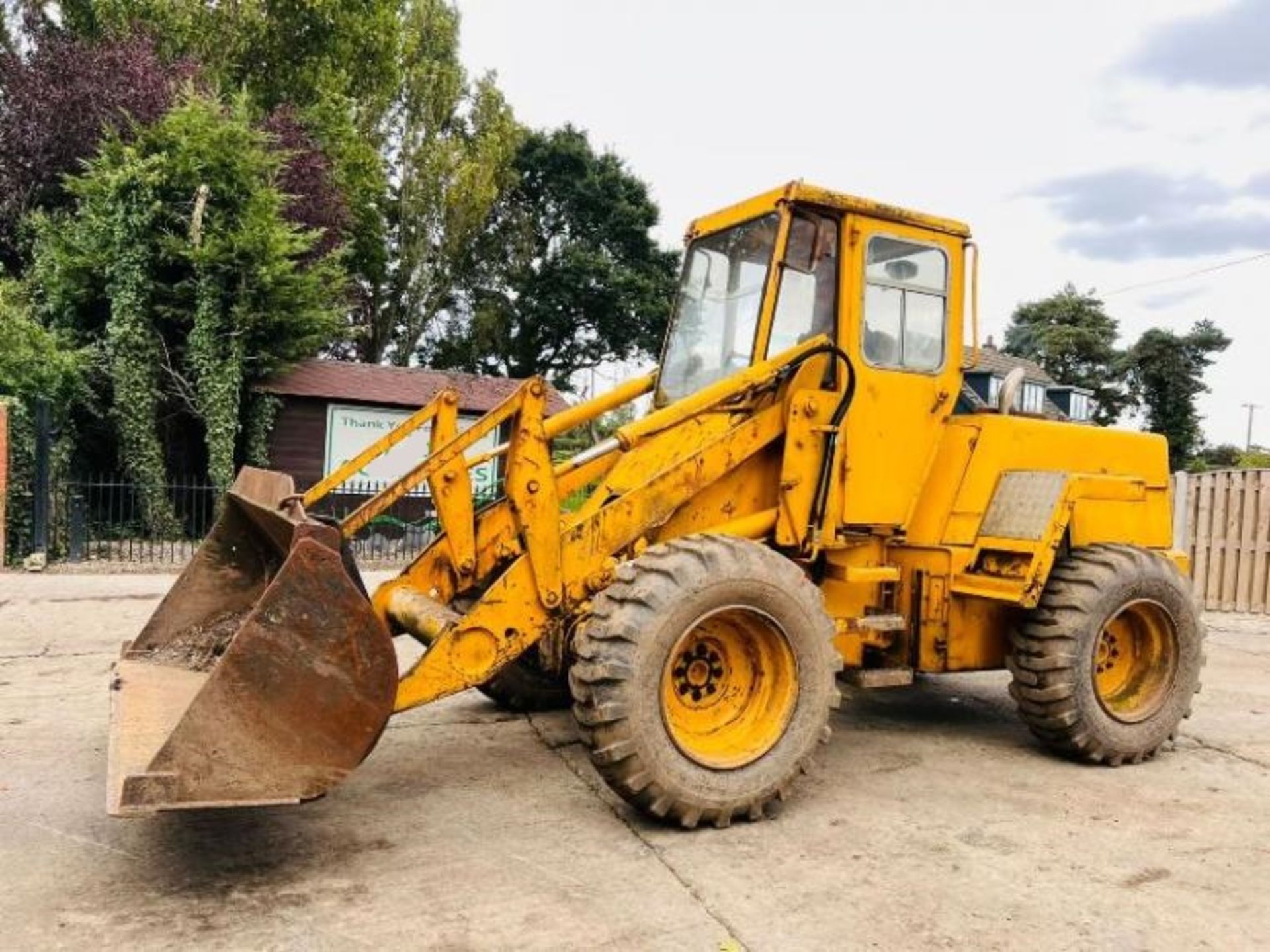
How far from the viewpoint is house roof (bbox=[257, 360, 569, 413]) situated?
17328 millimetres

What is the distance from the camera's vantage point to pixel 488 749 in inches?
201

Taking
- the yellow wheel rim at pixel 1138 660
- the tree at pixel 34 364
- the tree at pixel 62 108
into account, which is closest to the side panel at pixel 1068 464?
the yellow wheel rim at pixel 1138 660

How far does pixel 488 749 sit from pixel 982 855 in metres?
2.46

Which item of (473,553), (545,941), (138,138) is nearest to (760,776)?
(545,941)

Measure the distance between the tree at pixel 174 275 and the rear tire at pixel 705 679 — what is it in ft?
43.6

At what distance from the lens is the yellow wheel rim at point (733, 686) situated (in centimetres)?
415

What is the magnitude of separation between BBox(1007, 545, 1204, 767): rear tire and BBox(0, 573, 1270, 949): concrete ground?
20cm

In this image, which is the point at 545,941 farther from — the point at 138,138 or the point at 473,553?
the point at 138,138

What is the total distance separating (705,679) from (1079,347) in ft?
143

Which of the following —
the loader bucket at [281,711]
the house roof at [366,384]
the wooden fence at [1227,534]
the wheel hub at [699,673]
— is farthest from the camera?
the house roof at [366,384]

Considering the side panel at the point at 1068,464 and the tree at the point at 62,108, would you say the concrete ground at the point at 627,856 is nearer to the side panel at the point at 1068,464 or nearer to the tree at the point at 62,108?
the side panel at the point at 1068,464

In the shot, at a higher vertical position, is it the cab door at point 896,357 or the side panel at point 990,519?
the cab door at point 896,357

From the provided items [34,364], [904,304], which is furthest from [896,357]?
[34,364]

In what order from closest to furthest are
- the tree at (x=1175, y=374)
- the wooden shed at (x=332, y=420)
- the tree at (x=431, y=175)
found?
the wooden shed at (x=332, y=420) → the tree at (x=431, y=175) → the tree at (x=1175, y=374)
